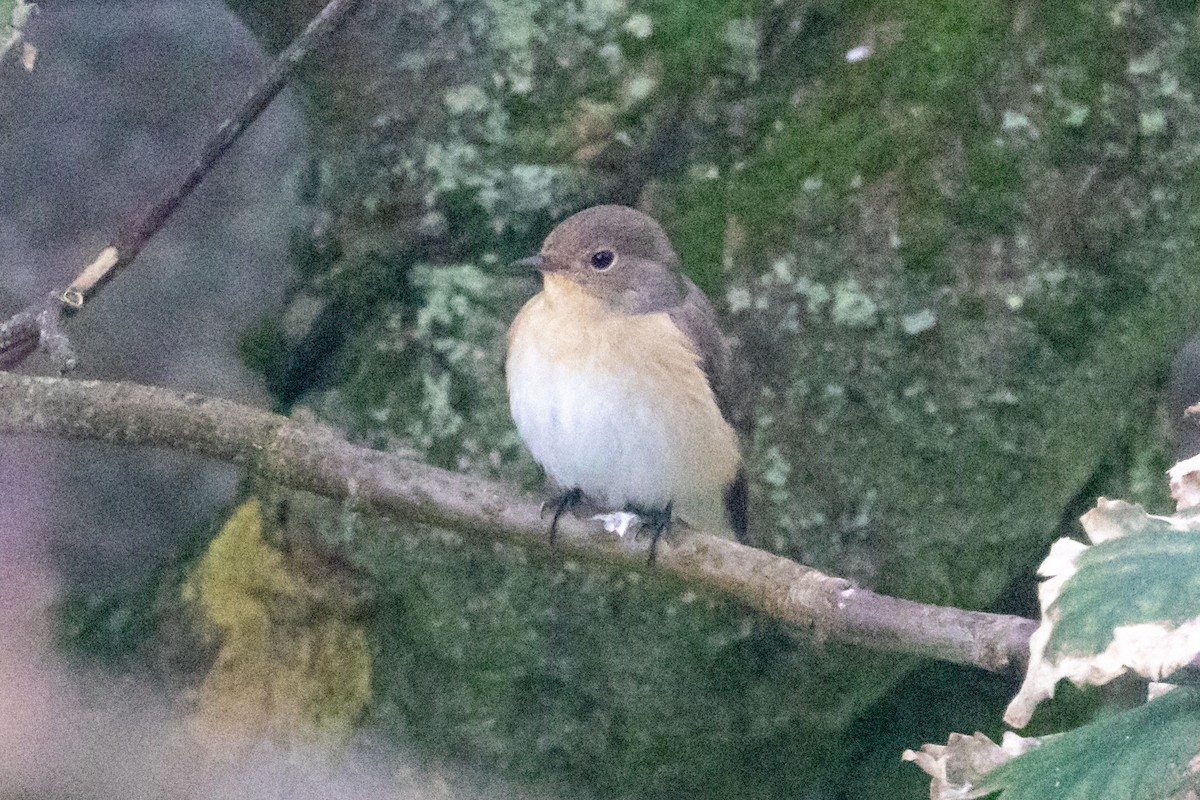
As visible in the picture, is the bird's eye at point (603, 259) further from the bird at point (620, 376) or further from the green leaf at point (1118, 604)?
the green leaf at point (1118, 604)

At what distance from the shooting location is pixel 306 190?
236 cm

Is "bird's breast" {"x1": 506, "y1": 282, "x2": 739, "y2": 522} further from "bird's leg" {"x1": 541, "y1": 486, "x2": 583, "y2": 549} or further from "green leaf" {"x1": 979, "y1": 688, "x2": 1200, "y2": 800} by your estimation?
"green leaf" {"x1": 979, "y1": 688, "x2": 1200, "y2": 800}

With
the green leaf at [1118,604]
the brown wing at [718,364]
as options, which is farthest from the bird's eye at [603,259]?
the green leaf at [1118,604]

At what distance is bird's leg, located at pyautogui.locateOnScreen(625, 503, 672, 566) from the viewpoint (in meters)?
1.68

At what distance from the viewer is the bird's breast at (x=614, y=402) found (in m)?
1.89

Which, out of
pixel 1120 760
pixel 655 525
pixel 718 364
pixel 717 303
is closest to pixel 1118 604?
pixel 1120 760

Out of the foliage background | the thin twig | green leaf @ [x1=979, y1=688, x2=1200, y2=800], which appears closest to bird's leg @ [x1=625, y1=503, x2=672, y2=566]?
the foliage background

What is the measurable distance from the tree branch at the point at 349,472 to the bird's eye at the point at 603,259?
1.62 feet

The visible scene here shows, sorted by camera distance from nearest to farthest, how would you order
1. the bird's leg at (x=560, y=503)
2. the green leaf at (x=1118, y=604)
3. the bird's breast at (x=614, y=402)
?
1. the green leaf at (x=1118, y=604)
2. the bird's leg at (x=560, y=503)
3. the bird's breast at (x=614, y=402)

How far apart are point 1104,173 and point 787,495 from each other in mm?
981

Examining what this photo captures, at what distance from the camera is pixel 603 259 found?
1.97 metres

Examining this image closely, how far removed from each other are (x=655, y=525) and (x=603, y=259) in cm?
51

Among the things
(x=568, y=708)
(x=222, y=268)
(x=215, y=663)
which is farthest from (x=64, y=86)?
(x=568, y=708)

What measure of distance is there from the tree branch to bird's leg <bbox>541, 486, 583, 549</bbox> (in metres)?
0.02
